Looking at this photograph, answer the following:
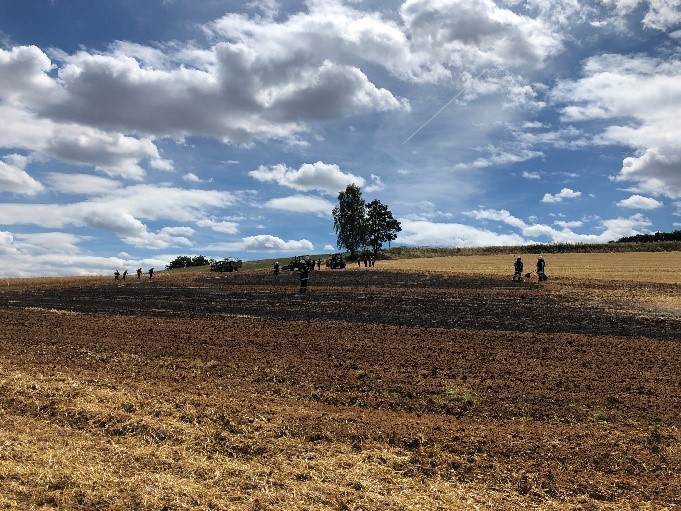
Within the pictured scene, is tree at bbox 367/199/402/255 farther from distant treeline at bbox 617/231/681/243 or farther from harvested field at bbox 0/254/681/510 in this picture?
harvested field at bbox 0/254/681/510

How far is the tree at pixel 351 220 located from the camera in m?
111

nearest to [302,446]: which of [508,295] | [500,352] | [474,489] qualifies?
[474,489]

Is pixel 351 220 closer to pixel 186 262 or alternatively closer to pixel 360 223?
pixel 360 223

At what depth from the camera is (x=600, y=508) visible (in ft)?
19.6

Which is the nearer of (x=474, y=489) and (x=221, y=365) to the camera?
(x=474, y=489)

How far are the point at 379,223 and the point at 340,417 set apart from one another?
110 metres

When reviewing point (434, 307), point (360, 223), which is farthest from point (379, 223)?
point (434, 307)

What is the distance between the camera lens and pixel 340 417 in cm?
884

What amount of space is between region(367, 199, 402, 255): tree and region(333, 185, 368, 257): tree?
478 cm

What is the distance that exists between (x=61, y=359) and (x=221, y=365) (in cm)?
415

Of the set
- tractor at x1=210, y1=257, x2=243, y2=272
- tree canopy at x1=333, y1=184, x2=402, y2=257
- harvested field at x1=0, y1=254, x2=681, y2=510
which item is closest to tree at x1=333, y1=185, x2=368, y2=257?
tree canopy at x1=333, y1=184, x2=402, y2=257

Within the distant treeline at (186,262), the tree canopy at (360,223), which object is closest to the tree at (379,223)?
the tree canopy at (360,223)

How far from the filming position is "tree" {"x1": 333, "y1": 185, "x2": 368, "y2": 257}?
111m

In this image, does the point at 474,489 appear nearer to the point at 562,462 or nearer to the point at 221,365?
the point at 562,462
